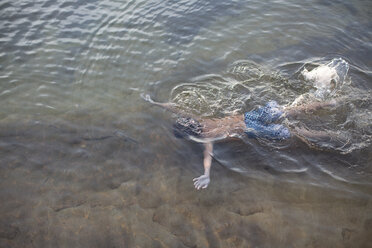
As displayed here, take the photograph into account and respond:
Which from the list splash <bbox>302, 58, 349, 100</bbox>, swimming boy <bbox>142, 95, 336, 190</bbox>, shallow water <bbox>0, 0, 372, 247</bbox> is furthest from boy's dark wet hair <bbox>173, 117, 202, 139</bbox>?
splash <bbox>302, 58, 349, 100</bbox>

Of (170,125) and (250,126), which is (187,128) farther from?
(250,126)

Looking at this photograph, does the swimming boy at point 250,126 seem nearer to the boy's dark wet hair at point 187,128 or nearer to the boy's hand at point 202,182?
the boy's dark wet hair at point 187,128

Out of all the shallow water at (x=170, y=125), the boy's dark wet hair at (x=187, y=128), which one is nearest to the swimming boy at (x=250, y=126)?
the boy's dark wet hair at (x=187, y=128)

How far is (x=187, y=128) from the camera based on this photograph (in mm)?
6238

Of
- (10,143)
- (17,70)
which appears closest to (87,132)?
(10,143)

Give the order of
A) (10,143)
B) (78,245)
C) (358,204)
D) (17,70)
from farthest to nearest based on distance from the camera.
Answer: (17,70), (10,143), (358,204), (78,245)

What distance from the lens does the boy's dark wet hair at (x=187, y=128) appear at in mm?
6160

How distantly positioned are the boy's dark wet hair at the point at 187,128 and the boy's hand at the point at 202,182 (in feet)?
3.74

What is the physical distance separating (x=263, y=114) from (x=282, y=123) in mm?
471

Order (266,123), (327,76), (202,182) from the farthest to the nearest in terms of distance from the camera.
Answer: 1. (327,76)
2. (266,123)
3. (202,182)

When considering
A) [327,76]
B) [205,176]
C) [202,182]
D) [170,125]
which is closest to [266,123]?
[205,176]

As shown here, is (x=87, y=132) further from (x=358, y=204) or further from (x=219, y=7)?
(x=219, y=7)

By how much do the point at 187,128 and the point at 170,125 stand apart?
44cm

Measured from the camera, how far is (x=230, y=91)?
710 centimetres
